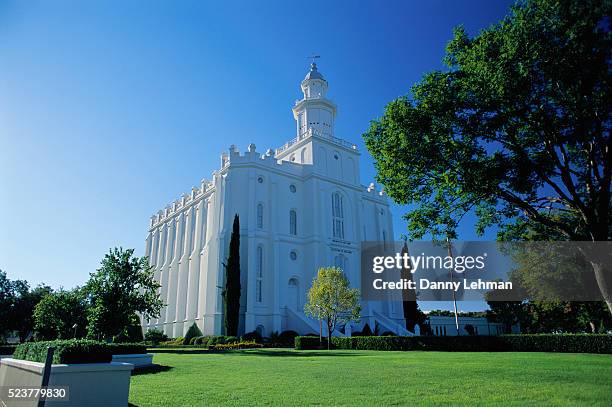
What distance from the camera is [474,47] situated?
15297mm

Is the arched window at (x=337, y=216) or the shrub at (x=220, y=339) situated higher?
the arched window at (x=337, y=216)

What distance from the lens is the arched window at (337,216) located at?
4272 centimetres

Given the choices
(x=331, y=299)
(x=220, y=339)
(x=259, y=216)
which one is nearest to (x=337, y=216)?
(x=259, y=216)

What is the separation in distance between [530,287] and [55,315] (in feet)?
129

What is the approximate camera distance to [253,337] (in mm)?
33125

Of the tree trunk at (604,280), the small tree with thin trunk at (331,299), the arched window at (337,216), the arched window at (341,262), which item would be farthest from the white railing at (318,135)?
the tree trunk at (604,280)

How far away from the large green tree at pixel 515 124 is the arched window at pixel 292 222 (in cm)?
2408

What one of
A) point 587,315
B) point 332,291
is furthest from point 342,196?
point 587,315

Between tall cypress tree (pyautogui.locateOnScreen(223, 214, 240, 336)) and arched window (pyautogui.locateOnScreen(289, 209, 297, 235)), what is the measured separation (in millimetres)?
7113

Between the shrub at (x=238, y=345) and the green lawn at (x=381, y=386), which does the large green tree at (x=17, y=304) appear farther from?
the green lawn at (x=381, y=386)

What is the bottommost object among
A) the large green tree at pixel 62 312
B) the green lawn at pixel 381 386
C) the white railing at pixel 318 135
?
the green lawn at pixel 381 386

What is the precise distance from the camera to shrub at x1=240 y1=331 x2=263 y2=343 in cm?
3259

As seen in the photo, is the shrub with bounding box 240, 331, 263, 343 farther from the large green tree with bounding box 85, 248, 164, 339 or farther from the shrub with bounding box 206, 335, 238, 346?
the large green tree with bounding box 85, 248, 164, 339

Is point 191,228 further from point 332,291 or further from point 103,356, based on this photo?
point 103,356
